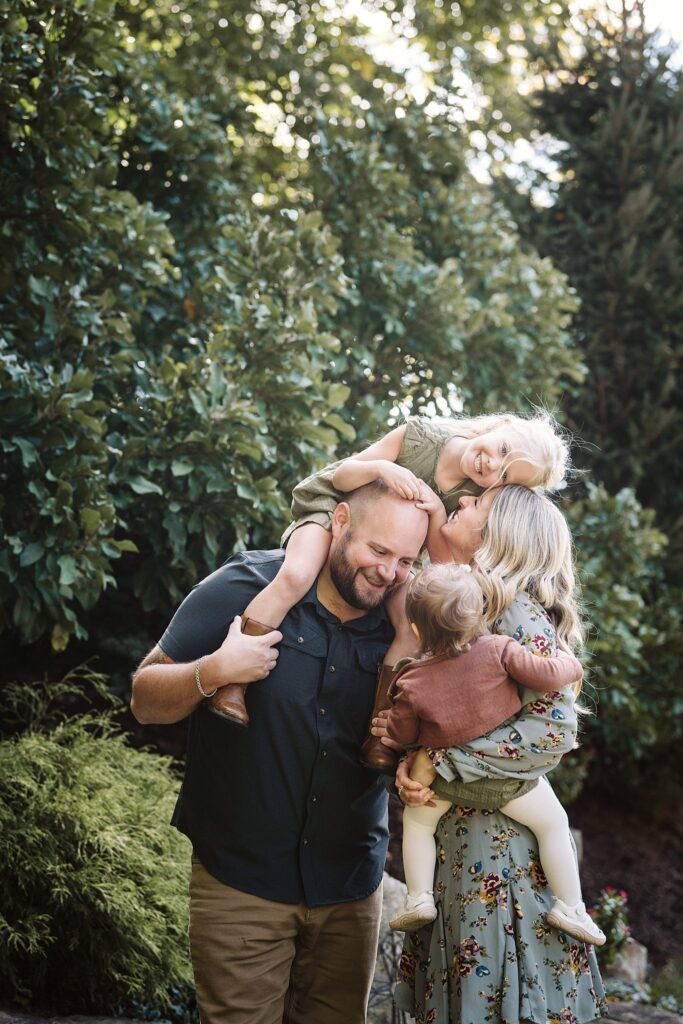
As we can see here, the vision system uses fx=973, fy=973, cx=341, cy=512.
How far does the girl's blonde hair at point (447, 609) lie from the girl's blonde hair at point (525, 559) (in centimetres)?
6

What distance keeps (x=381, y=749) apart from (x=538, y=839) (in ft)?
1.51

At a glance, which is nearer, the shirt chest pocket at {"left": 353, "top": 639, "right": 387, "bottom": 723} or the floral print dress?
the floral print dress

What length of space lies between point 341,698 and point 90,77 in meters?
3.41

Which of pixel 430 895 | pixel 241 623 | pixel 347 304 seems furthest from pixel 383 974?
pixel 347 304

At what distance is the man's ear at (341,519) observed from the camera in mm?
2742

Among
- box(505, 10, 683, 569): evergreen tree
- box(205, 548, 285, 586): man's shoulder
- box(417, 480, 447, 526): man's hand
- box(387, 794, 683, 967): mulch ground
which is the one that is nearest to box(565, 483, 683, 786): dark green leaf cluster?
box(387, 794, 683, 967): mulch ground

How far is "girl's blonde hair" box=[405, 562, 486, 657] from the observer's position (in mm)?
2379

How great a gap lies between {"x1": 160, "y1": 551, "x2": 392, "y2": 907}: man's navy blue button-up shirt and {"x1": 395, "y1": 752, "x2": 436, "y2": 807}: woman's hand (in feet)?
0.76

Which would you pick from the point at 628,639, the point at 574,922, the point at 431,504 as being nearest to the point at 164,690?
the point at 431,504

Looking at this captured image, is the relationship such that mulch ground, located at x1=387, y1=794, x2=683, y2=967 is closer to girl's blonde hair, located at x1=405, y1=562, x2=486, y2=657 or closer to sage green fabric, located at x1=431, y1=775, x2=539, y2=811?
sage green fabric, located at x1=431, y1=775, x2=539, y2=811

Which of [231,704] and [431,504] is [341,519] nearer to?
[431,504]

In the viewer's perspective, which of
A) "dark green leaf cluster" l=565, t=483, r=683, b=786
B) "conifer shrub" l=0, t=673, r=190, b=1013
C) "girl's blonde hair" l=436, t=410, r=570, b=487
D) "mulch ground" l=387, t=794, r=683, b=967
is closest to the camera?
"girl's blonde hair" l=436, t=410, r=570, b=487

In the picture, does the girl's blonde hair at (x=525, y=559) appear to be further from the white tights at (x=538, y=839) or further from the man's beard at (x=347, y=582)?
the white tights at (x=538, y=839)

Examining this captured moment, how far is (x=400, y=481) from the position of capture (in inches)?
106
